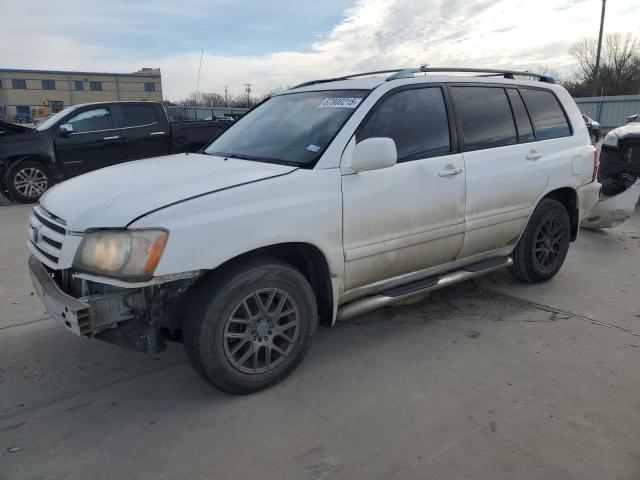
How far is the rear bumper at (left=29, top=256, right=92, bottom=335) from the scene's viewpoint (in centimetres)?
259

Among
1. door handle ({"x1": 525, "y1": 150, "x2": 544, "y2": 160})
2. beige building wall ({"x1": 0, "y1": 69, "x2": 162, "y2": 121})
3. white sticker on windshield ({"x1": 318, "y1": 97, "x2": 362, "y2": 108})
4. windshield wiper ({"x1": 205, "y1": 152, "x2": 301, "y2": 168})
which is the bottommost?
door handle ({"x1": 525, "y1": 150, "x2": 544, "y2": 160})

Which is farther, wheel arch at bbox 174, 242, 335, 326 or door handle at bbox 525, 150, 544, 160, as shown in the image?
door handle at bbox 525, 150, 544, 160

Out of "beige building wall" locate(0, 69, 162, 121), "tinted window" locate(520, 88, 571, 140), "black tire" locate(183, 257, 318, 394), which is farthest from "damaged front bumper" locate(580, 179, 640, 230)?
"beige building wall" locate(0, 69, 162, 121)

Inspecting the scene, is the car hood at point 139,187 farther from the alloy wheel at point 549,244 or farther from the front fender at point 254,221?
the alloy wheel at point 549,244

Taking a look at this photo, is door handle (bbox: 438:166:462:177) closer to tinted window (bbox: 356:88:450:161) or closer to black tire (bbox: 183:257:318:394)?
tinted window (bbox: 356:88:450:161)

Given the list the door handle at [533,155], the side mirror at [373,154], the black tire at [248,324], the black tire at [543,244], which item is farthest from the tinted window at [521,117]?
the black tire at [248,324]

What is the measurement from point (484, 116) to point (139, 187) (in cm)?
269

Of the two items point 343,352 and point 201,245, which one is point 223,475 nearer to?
point 201,245

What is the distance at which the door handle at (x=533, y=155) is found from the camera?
→ 14.1 feet

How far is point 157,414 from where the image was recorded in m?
2.90

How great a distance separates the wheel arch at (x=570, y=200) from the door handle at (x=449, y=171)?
1.46 m

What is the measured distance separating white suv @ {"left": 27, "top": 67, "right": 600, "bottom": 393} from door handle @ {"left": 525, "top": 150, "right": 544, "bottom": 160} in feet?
0.07

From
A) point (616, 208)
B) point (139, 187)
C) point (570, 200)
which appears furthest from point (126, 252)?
point (616, 208)

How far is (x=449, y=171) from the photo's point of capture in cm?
371
